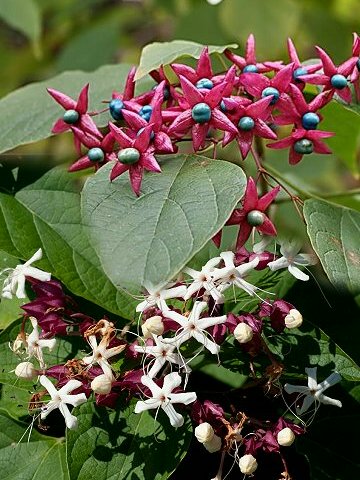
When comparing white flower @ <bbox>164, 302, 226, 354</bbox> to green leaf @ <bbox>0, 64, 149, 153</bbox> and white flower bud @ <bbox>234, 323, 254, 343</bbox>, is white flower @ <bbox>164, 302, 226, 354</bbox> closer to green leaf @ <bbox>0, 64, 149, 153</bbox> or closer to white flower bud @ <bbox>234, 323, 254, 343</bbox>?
white flower bud @ <bbox>234, 323, 254, 343</bbox>

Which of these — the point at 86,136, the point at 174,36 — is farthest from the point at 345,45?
the point at 86,136

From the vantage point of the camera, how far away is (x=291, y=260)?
0.81m

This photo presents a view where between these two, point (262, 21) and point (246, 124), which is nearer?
point (246, 124)

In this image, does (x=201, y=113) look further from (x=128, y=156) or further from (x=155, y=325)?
(x=155, y=325)

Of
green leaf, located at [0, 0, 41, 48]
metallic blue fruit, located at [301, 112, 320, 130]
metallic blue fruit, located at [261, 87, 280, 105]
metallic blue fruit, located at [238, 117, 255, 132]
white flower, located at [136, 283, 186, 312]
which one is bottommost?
green leaf, located at [0, 0, 41, 48]

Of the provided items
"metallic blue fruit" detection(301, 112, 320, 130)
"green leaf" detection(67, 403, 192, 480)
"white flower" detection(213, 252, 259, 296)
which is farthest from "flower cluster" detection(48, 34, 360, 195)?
"green leaf" detection(67, 403, 192, 480)

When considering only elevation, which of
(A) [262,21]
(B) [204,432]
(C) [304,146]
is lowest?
(A) [262,21]

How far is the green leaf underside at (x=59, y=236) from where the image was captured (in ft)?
2.80

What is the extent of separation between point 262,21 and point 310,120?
139 centimetres

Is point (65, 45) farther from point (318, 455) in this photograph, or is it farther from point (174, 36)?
point (318, 455)

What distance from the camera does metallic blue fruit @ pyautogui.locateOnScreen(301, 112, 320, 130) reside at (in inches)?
34.6

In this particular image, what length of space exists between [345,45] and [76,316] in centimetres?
182

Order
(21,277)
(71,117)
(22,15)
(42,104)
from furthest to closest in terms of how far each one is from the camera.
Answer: (22,15)
(42,104)
(71,117)
(21,277)

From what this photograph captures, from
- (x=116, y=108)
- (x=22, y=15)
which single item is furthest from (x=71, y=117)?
(x=22, y=15)
